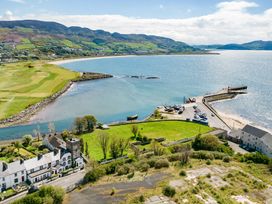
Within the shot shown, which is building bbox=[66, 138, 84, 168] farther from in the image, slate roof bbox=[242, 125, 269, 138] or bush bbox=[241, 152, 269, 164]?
slate roof bbox=[242, 125, 269, 138]

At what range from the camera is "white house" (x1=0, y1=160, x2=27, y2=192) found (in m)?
40.7

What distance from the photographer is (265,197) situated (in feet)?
122

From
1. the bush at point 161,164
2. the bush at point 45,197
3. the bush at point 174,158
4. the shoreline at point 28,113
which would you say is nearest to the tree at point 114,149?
the bush at point 161,164

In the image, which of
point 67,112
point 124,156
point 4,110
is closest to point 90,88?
point 67,112

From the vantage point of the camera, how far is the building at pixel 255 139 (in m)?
56.9

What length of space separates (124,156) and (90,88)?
87.5 m

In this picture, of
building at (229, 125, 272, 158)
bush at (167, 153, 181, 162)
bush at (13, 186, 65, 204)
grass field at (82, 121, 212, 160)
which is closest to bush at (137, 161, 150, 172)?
bush at (167, 153, 181, 162)

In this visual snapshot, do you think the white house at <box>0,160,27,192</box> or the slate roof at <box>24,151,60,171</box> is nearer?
the white house at <box>0,160,27,192</box>

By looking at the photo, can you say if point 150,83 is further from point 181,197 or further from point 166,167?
point 181,197

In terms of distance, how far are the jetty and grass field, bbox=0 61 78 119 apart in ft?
155

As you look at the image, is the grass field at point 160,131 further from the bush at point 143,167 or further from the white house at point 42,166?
the bush at point 143,167

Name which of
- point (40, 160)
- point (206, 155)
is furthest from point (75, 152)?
point (206, 155)

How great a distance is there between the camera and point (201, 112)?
299ft

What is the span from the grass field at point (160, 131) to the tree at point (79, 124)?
8.29 feet
